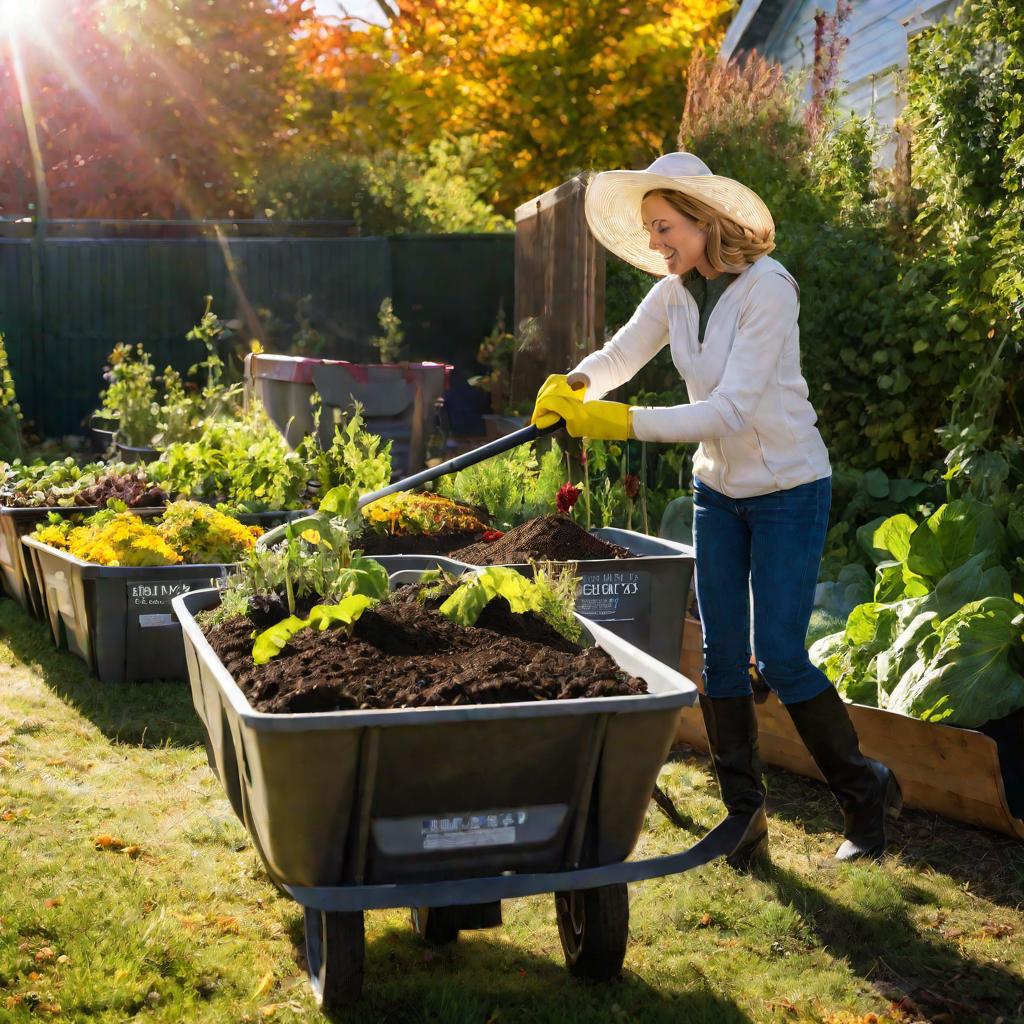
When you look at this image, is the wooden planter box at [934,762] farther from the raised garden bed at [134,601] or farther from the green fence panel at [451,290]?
the green fence panel at [451,290]

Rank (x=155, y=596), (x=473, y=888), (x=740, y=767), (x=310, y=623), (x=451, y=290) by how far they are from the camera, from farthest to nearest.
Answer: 1. (x=451, y=290)
2. (x=155, y=596)
3. (x=740, y=767)
4. (x=310, y=623)
5. (x=473, y=888)

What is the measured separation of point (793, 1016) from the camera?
8.86ft

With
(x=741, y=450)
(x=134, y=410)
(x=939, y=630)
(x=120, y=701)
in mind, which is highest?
(x=741, y=450)

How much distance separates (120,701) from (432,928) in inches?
88.9

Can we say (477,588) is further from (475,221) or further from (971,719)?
(475,221)

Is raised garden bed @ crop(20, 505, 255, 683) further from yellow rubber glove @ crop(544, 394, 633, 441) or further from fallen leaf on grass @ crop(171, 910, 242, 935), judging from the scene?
yellow rubber glove @ crop(544, 394, 633, 441)

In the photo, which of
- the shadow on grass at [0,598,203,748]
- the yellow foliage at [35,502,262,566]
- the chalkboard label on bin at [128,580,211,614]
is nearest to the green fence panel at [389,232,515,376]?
the shadow on grass at [0,598,203,748]

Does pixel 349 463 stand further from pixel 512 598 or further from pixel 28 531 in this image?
pixel 512 598

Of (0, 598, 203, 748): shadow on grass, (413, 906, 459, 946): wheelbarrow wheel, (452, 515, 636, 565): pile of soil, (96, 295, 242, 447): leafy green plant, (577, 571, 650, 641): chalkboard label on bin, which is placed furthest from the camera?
(96, 295, 242, 447): leafy green plant

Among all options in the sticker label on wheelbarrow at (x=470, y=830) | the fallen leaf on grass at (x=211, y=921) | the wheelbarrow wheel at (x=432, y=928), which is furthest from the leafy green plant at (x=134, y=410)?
the sticker label on wheelbarrow at (x=470, y=830)

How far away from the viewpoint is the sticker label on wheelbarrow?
246 centimetres

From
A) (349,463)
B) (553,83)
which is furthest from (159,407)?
(553,83)

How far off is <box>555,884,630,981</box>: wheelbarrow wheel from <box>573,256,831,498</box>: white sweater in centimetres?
102

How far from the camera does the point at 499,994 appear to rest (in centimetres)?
277
